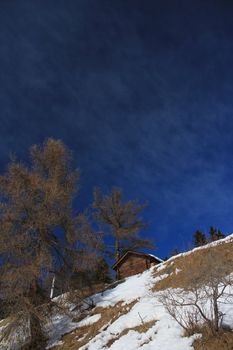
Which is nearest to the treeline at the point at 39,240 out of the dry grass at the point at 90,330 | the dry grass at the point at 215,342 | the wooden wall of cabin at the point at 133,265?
the dry grass at the point at 90,330

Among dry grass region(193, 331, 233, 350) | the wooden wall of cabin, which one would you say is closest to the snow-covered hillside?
dry grass region(193, 331, 233, 350)

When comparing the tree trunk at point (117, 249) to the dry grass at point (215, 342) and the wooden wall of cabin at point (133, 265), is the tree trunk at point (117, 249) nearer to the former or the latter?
the wooden wall of cabin at point (133, 265)

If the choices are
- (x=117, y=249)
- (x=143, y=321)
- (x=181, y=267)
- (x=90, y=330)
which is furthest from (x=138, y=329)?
(x=117, y=249)

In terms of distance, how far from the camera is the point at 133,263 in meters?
32.5

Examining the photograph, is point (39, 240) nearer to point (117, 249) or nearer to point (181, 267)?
point (181, 267)

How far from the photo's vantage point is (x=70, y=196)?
1625 centimetres

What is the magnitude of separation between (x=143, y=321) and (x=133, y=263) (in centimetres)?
2212

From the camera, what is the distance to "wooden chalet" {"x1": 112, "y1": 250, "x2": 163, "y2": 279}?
3190 cm

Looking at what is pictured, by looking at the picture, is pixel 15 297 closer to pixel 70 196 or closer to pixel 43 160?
pixel 70 196

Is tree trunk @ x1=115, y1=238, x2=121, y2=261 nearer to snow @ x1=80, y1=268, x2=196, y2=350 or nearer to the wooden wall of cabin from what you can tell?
the wooden wall of cabin

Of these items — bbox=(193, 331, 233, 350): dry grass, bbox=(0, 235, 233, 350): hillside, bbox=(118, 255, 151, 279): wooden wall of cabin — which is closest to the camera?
bbox=(193, 331, 233, 350): dry grass

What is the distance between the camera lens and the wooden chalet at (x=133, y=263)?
3190cm

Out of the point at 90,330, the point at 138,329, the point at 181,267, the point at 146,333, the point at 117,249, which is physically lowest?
the point at 146,333

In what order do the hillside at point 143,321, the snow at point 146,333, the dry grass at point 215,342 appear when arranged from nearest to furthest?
1. the dry grass at point 215,342
2. the hillside at point 143,321
3. the snow at point 146,333
